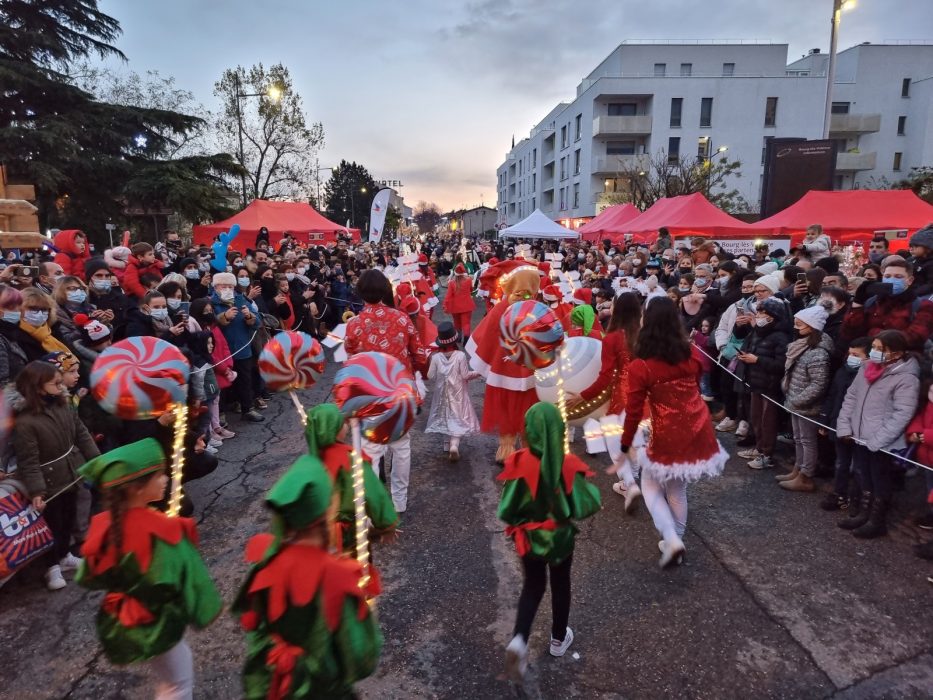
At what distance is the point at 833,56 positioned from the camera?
571 inches

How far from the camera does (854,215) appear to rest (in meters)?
12.7

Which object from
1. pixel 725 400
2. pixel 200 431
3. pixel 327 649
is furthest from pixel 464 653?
pixel 725 400

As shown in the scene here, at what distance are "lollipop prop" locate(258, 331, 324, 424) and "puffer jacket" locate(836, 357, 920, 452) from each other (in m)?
4.19

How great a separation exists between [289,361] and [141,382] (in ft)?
2.46

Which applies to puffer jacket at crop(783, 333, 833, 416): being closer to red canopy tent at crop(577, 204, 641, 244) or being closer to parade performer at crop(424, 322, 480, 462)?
parade performer at crop(424, 322, 480, 462)

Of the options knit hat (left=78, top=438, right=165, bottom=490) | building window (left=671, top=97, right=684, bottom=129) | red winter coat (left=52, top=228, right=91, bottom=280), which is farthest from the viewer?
building window (left=671, top=97, right=684, bottom=129)

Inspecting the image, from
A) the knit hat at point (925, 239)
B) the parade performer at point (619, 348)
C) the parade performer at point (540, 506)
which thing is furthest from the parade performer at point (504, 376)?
the knit hat at point (925, 239)

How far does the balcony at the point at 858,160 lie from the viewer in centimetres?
4022

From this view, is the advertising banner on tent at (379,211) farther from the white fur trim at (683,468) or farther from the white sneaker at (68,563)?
the white fur trim at (683,468)

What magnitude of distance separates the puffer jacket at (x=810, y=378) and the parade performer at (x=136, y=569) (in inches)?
197

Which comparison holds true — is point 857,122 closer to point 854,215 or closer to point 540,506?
point 854,215

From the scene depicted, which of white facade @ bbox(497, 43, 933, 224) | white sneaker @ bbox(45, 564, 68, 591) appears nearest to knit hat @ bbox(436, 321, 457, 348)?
white sneaker @ bbox(45, 564, 68, 591)

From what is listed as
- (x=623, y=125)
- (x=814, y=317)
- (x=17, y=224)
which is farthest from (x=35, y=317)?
(x=623, y=125)

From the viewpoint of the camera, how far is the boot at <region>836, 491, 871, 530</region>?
4336mm
